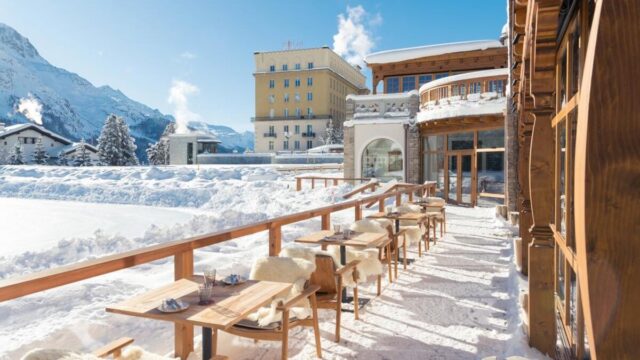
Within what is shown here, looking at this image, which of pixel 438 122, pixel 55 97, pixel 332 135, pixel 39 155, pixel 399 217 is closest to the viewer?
pixel 399 217

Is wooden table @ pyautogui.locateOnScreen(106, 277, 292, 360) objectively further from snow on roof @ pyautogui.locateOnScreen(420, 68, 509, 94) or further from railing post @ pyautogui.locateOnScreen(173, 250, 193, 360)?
snow on roof @ pyautogui.locateOnScreen(420, 68, 509, 94)

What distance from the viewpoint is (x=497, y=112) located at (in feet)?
45.6

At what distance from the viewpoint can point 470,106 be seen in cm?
1434

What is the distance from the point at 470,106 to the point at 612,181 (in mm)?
14264

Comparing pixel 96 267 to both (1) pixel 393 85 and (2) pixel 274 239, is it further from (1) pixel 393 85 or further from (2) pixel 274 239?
(1) pixel 393 85

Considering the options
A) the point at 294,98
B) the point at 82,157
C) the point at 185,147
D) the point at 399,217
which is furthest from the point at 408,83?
the point at 82,157

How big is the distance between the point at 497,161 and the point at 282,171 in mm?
18441

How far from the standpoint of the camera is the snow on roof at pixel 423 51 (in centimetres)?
2072

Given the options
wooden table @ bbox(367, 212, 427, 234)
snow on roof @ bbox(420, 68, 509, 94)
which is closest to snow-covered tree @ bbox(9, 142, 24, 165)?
snow on roof @ bbox(420, 68, 509, 94)

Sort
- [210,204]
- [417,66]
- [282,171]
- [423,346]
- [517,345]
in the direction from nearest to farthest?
[517,345]
[423,346]
[210,204]
[417,66]
[282,171]

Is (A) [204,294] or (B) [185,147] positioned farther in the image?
(B) [185,147]

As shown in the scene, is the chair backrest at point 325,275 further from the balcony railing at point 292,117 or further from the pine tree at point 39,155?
the balcony railing at point 292,117

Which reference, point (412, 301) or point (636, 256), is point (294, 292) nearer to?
point (412, 301)

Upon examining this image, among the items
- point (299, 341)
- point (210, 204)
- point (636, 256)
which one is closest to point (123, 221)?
point (210, 204)
